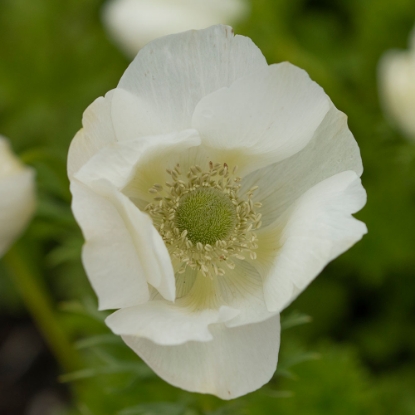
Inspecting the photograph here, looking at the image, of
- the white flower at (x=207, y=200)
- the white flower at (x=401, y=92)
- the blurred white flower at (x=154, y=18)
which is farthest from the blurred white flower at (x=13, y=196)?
the white flower at (x=401, y=92)

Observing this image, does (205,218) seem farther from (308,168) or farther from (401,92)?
(401,92)

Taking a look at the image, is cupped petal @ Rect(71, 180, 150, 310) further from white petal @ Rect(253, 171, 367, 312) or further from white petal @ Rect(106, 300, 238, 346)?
white petal @ Rect(253, 171, 367, 312)

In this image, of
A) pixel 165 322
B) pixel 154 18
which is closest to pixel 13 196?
pixel 165 322

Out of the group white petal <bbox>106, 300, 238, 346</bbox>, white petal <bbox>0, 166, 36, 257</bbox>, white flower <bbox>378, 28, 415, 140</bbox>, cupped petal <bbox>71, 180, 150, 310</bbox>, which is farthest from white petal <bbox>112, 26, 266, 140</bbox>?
white flower <bbox>378, 28, 415, 140</bbox>

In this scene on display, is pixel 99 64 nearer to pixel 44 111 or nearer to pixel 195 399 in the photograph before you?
pixel 44 111

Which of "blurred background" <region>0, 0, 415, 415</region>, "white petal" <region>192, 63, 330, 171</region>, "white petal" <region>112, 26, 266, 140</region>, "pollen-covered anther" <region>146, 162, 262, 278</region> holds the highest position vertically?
"white petal" <region>112, 26, 266, 140</region>
